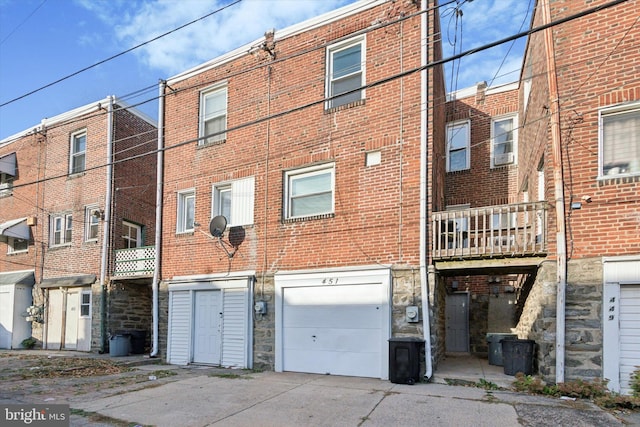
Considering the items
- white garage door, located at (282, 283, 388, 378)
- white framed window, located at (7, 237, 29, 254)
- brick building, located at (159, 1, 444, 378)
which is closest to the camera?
white garage door, located at (282, 283, 388, 378)

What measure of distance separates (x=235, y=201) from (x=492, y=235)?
6.56 meters

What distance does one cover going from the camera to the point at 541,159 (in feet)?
30.3

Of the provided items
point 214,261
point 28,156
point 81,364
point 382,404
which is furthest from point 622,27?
point 28,156

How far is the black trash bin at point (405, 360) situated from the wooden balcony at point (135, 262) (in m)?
8.35

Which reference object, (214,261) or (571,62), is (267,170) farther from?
(571,62)

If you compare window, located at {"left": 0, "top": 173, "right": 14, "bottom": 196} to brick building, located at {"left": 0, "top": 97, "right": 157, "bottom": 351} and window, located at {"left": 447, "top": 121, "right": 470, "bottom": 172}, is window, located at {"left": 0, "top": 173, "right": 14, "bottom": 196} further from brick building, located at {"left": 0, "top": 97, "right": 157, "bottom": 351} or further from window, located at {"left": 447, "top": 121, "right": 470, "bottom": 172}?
window, located at {"left": 447, "top": 121, "right": 470, "bottom": 172}

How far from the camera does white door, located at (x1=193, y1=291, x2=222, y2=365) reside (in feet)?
37.0

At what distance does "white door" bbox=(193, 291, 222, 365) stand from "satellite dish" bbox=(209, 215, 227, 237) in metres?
1.65

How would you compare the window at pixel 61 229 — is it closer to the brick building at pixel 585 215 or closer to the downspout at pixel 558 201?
the brick building at pixel 585 215

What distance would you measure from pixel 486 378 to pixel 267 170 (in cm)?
692

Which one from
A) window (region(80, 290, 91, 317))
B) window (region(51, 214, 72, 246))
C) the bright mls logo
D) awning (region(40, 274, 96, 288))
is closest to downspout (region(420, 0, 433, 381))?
the bright mls logo

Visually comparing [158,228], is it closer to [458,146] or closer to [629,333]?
[458,146]

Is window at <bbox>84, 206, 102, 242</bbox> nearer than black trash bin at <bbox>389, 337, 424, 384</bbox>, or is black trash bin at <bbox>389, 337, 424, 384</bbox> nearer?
black trash bin at <bbox>389, 337, 424, 384</bbox>

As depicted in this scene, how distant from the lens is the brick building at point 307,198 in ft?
30.1
